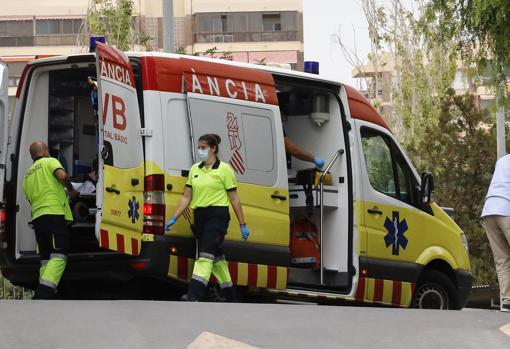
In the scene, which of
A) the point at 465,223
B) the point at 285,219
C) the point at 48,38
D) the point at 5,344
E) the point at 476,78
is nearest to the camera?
the point at 5,344

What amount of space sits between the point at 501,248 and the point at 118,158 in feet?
12.3

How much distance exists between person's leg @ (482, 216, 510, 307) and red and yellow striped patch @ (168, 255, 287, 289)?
201 cm

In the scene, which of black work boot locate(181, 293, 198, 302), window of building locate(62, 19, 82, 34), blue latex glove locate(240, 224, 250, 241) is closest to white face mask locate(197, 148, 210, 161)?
blue latex glove locate(240, 224, 250, 241)

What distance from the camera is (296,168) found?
39.5 ft

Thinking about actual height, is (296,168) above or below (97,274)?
above

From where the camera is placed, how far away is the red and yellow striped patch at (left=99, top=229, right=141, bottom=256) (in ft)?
31.9

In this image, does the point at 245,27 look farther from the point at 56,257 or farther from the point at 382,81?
the point at 56,257

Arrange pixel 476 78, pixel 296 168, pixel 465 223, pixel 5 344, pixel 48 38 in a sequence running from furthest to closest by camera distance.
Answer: pixel 48 38
pixel 465 223
pixel 476 78
pixel 296 168
pixel 5 344

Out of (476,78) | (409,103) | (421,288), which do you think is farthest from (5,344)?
(409,103)

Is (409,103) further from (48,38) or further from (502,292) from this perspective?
(502,292)

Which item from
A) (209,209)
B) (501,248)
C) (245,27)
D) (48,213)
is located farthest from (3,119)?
(245,27)

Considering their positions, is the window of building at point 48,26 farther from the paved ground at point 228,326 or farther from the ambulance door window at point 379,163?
the paved ground at point 228,326

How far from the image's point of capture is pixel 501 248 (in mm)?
10914

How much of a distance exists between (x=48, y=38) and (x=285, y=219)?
141 feet
